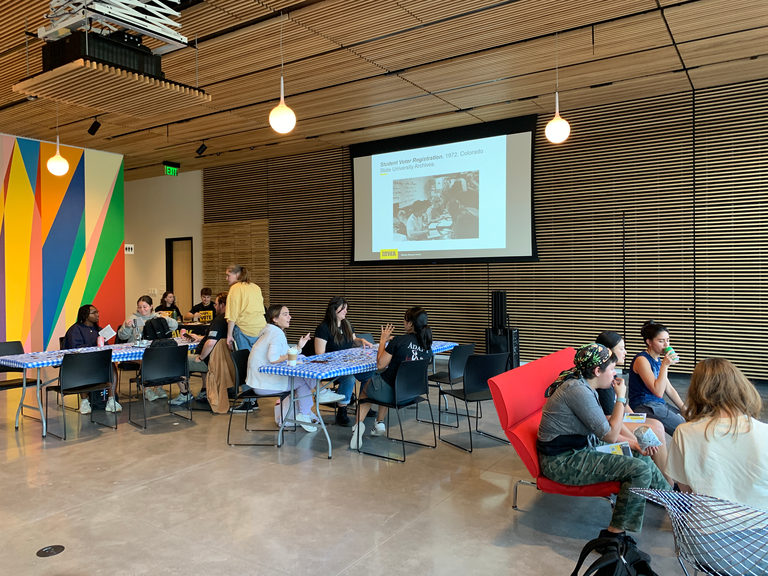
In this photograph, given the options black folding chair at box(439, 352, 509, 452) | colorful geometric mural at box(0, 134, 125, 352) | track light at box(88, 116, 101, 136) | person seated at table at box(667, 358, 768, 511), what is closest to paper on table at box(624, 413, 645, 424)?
person seated at table at box(667, 358, 768, 511)

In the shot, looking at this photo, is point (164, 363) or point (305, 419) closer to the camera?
point (305, 419)

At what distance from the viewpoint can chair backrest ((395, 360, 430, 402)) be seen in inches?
189

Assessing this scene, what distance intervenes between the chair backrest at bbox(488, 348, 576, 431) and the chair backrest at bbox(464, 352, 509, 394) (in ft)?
2.37

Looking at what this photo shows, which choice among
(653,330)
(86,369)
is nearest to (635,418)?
(653,330)

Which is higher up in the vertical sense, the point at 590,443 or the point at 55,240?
the point at 55,240

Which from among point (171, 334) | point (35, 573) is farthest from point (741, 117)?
point (35, 573)

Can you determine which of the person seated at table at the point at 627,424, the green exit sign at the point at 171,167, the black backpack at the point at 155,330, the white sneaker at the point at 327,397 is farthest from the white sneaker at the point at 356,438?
the green exit sign at the point at 171,167

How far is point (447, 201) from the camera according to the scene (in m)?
9.21

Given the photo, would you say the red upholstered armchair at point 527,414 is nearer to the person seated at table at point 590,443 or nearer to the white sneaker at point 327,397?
the person seated at table at point 590,443

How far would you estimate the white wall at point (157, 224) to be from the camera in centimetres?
1289

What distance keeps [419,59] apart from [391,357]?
3.45 m

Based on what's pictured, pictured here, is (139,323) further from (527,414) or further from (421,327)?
(527,414)

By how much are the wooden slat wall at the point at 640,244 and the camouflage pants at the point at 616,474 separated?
5039 mm

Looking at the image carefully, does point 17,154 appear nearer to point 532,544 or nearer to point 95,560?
point 95,560
